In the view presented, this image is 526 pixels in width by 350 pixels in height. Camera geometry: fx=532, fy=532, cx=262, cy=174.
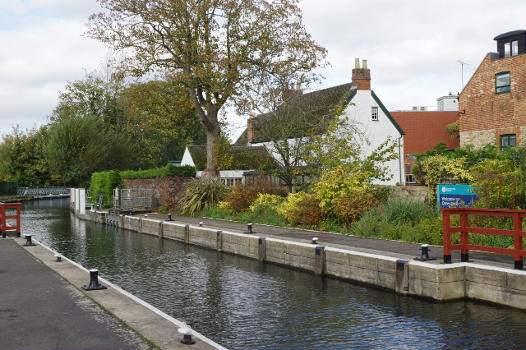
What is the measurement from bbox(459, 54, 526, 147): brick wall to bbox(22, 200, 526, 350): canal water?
65.8 ft

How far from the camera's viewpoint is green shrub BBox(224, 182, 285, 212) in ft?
76.5

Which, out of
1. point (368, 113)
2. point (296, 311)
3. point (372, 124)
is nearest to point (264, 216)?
point (296, 311)

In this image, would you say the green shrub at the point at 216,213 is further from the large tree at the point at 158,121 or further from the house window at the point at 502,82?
the house window at the point at 502,82

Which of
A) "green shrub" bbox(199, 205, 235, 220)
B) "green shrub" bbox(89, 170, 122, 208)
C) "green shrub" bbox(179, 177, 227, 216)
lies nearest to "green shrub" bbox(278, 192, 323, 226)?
"green shrub" bbox(199, 205, 235, 220)

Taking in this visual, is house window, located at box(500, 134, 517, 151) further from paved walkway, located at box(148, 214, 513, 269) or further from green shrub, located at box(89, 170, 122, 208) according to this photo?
green shrub, located at box(89, 170, 122, 208)

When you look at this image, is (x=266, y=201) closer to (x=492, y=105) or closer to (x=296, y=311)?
(x=296, y=311)

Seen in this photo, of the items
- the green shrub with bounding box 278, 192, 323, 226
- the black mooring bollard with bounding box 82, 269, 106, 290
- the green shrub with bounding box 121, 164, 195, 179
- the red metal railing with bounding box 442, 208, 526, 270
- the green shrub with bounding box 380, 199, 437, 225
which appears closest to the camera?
the red metal railing with bounding box 442, 208, 526, 270

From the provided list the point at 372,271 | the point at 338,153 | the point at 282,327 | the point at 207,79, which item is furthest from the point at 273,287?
the point at 207,79

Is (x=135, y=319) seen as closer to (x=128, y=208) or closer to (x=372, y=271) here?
(x=372, y=271)

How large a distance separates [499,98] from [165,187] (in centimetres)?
1948

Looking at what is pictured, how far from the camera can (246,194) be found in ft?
77.1

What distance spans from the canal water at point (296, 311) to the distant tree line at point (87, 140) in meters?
39.1

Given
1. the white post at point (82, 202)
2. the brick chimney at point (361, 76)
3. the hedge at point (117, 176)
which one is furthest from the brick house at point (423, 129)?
the white post at point (82, 202)

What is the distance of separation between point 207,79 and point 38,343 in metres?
21.7
